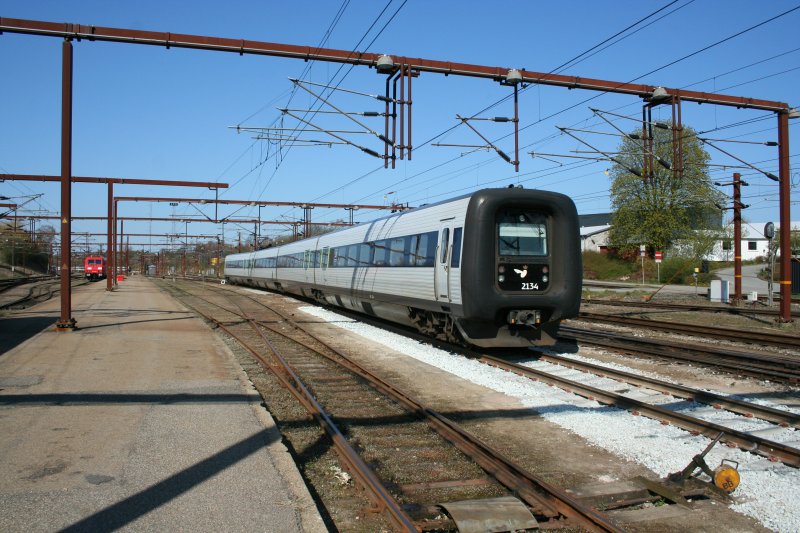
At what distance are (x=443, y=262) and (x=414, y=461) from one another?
6.56 metres

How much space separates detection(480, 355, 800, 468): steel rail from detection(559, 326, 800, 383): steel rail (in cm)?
322

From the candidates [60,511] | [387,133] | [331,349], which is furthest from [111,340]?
[60,511]

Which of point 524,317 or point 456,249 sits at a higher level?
point 456,249

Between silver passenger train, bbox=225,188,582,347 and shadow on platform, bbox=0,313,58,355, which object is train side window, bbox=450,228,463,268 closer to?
silver passenger train, bbox=225,188,582,347

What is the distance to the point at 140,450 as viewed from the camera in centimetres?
553

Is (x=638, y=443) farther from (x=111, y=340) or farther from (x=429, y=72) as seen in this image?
(x=111, y=340)

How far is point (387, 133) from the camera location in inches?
531

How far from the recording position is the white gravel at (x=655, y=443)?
4.65 metres

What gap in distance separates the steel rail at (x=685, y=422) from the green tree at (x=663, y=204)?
45328mm

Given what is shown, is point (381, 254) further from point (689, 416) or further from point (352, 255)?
point (689, 416)

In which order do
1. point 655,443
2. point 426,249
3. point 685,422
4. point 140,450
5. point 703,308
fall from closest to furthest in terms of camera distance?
point 140,450 < point 655,443 < point 685,422 < point 426,249 < point 703,308

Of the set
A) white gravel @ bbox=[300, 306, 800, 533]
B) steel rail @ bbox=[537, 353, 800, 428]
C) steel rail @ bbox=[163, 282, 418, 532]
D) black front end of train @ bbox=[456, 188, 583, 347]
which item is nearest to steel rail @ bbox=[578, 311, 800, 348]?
black front end of train @ bbox=[456, 188, 583, 347]

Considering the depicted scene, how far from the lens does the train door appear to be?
11695 mm

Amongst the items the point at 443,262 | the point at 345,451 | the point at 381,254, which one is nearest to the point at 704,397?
the point at 345,451
